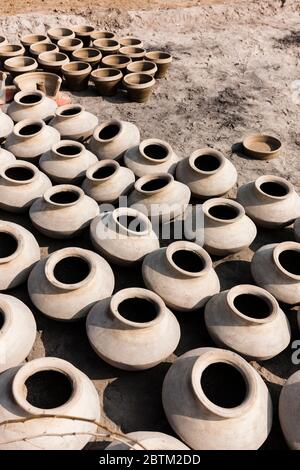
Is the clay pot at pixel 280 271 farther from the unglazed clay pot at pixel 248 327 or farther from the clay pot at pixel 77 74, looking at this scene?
the clay pot at pixel 77 74

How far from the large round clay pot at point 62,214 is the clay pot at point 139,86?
5012 millimetres

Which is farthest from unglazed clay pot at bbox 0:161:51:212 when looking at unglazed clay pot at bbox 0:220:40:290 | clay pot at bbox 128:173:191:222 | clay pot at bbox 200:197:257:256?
clay pot at bbox 200:197:257:256

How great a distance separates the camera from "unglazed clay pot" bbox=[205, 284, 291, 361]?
185 inches

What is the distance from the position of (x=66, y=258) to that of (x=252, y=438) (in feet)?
10.7

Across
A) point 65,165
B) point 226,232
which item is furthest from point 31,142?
point 226,232

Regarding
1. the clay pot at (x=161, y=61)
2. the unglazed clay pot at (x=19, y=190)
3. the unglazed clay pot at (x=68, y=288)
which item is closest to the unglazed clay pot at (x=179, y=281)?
the unglazed clay pot at (x=68, y=288)

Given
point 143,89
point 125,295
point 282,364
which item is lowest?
point 282,364

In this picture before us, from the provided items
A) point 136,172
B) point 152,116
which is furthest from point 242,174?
point 152,116

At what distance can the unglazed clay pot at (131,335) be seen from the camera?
14.7 ft

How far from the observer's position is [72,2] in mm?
14805

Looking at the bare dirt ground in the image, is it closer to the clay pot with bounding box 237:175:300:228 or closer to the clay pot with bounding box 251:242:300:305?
the clay pot with bounding box 237:175:300:228

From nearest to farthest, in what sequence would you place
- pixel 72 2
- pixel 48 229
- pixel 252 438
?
pixel 252 438, pixel 48 229, pixel 72 2

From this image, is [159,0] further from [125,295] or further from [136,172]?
[125,295]

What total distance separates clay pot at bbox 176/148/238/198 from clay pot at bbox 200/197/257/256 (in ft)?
2.69
